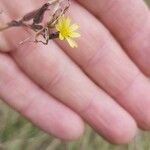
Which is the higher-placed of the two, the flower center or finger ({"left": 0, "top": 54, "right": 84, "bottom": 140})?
→ the flower center

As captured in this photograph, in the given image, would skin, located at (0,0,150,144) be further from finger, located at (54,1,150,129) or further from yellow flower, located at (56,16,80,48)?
yellow flower, located at (56,16,80,48)

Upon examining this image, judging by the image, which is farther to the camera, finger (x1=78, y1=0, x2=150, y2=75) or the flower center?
finger (x1=78, y1=0, x2=150, y2=75)

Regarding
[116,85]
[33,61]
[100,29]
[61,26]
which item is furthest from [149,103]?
[61,26]

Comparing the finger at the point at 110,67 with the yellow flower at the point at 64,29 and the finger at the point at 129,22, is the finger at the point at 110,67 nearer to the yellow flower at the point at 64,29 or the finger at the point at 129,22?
the finger at the point at 129,22

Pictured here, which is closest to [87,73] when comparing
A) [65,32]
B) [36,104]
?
[36,104]

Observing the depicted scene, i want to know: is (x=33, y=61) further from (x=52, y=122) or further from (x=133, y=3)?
(x=133, y=3)

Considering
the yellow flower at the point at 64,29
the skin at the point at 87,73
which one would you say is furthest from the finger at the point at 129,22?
the yellow flower at the point at 64,29

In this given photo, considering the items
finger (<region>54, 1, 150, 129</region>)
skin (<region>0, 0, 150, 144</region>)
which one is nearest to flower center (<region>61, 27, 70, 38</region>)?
skin (<region>0, 0, 150, 144</region>)
